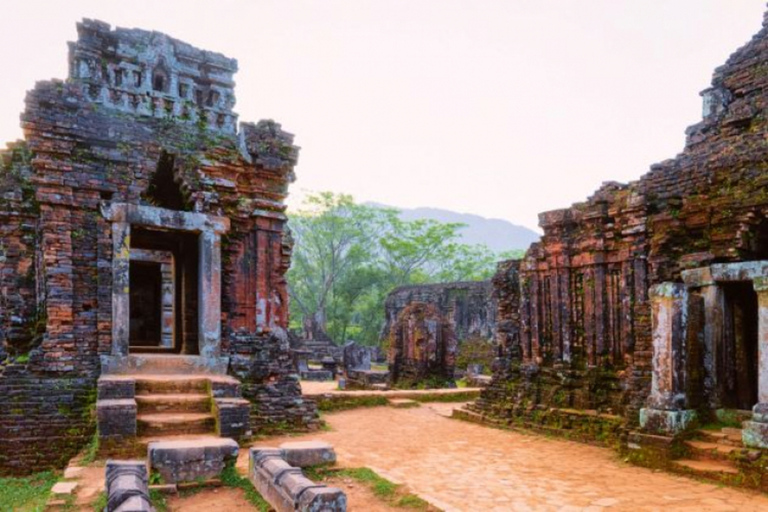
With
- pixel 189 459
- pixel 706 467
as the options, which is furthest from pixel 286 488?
pixel 706 467

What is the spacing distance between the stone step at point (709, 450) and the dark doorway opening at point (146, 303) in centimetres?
1539

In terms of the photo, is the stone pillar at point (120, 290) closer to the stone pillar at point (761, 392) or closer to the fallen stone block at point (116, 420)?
the fallen stone block at point (116, 420)

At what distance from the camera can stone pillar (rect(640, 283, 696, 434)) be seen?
323 inches

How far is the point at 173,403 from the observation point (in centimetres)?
853

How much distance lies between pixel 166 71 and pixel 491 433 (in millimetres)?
8364

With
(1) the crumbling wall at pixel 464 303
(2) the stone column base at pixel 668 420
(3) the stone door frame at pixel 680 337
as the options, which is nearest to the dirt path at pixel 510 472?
(2) the stone column base at pixel 668 420

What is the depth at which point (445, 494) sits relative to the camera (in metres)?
6.72

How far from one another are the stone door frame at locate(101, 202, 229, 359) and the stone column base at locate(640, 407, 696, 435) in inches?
256

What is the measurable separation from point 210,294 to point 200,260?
582 mm

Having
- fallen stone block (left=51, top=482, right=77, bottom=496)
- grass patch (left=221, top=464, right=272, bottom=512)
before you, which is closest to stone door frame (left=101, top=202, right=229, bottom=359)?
fallen stone block (left=51, top=482, right=77, bottom=496)

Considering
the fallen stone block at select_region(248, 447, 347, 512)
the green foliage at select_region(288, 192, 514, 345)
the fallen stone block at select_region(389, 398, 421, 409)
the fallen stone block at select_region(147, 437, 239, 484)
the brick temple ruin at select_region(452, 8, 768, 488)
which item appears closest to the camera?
the fallen stone block at select_region(248, 447, 347, 512)

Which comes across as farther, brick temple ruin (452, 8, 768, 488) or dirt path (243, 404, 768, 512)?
brick temple ruin (452, 8, 768, 488)

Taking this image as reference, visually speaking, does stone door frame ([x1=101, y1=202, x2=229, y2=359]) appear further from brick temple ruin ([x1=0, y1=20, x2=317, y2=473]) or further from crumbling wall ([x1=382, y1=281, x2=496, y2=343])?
crumbling wall ([x1=382, y1=281, x2=496, y2=343])

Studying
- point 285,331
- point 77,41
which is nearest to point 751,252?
point 285,331
